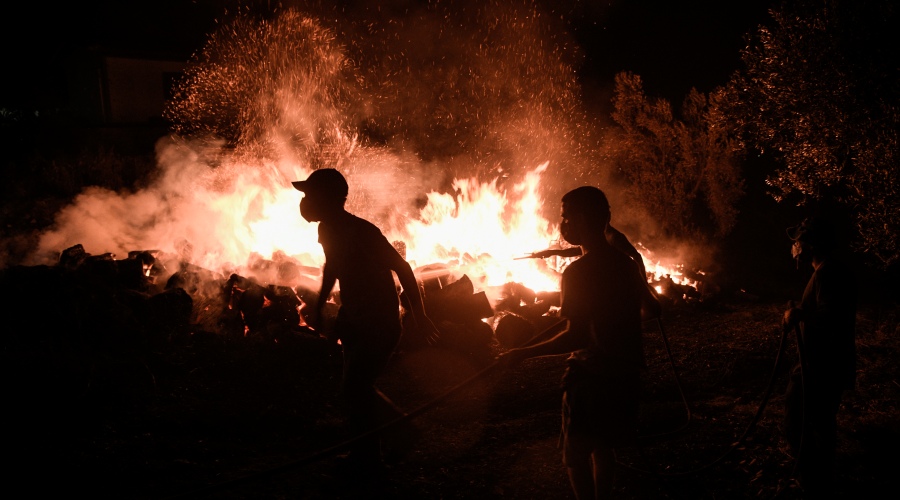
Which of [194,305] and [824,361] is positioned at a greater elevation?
[194,305]

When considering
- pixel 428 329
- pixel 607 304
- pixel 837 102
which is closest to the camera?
pixel 607 304

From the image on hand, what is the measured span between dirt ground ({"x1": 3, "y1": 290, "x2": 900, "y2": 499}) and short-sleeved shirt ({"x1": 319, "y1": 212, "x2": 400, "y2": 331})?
2.81 feet

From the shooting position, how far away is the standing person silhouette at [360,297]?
169 inches

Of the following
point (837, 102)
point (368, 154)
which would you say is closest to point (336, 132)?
point (368, 154)

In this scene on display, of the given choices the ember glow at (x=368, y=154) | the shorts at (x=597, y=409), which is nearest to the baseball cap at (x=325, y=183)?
the shorts at (x=597, y=409)

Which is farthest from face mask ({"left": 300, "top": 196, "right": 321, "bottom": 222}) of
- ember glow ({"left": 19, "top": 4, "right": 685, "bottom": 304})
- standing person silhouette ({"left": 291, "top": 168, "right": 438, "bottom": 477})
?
ember glow ({"left": 19, "top": 4, "right": 685, "bottom": 304})

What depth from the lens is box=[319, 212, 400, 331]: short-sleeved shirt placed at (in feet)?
14.1

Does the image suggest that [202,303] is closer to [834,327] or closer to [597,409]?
[597,409]

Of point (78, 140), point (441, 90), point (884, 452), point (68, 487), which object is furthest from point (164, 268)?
point (78, 140)

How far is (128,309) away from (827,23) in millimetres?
9269

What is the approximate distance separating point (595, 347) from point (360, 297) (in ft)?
6.05

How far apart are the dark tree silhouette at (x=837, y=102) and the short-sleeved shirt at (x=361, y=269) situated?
5875 mm

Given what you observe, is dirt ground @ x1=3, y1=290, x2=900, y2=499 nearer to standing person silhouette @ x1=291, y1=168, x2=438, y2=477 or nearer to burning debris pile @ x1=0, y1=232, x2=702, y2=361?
burning debris pile @ x1=0, y1=232, x2=702, y2=361

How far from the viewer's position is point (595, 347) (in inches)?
125
